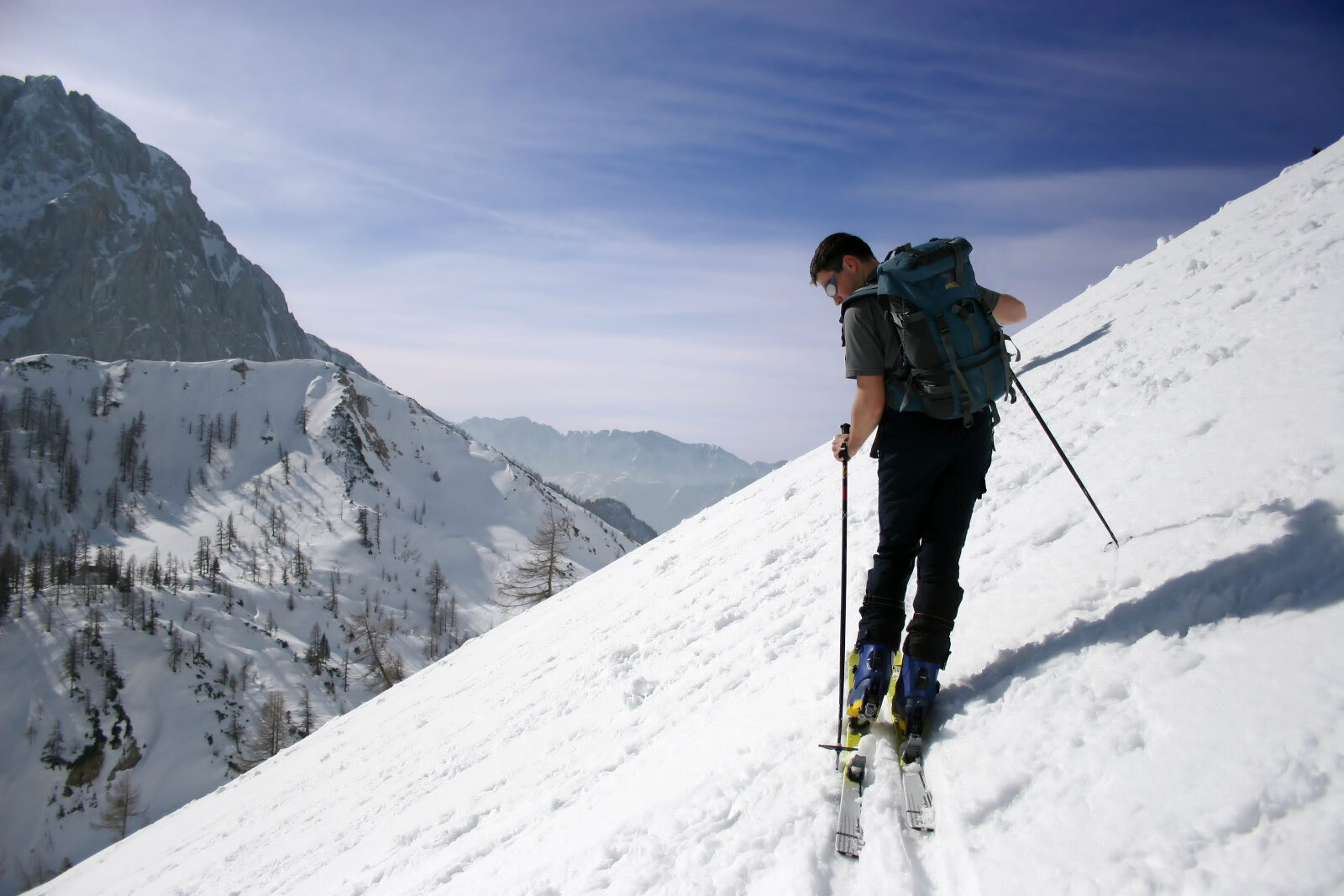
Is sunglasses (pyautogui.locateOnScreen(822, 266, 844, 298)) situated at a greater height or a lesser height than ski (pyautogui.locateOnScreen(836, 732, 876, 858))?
greater

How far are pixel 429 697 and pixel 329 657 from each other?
13551 cm

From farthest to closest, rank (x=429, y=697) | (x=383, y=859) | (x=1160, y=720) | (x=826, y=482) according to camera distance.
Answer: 1. (x=429, y=697)
2. (x=826, y=482)
3. (x=383, y=859)
4. (x=1160, y=720)

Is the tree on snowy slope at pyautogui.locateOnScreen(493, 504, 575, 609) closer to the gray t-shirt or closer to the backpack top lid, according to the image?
the gray t-shirt

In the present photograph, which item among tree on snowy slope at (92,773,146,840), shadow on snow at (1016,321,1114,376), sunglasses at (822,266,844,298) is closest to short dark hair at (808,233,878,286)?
sunglasses at (822,266,844,298)

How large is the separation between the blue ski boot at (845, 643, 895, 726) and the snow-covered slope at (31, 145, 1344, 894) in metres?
0.33

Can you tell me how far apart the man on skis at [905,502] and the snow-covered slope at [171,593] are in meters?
107

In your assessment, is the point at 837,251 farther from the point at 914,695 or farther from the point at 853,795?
the point at 853,795

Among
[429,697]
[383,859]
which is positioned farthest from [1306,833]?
[429,697]

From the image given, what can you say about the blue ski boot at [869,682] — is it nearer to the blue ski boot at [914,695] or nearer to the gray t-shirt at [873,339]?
the blue ski boot at [914,695]

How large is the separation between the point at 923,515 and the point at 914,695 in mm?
1032

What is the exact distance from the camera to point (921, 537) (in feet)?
13.1

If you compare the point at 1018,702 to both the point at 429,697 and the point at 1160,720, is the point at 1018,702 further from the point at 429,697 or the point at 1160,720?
the point at 429,697

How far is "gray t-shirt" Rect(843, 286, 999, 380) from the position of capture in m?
3.82

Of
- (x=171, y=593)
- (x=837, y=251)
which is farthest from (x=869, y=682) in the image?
(x=171, y=593)
